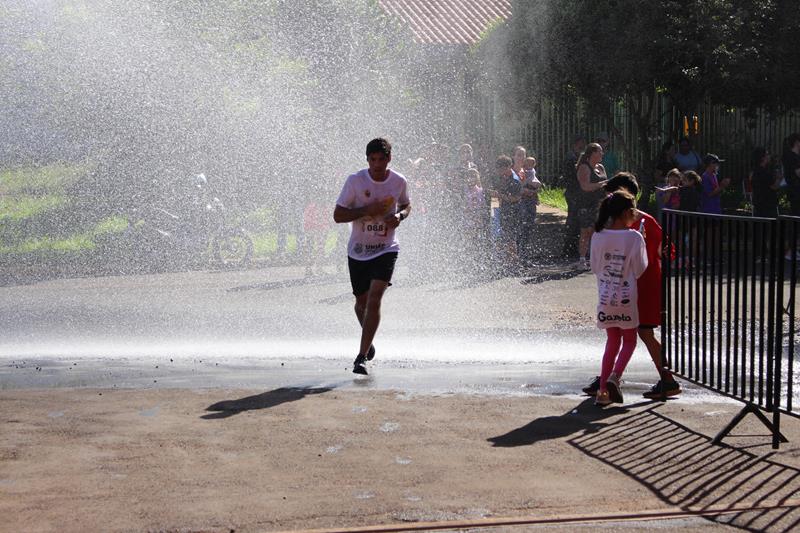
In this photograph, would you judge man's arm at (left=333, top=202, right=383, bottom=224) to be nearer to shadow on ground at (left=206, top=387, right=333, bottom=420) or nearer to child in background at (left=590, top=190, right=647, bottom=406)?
shadow on ground at (left=206, top=387, right=333, bottom=420)

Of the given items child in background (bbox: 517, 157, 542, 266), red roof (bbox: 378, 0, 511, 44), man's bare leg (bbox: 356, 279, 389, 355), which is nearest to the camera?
man's bare leg (bbox: 356, 279, 389, 355)

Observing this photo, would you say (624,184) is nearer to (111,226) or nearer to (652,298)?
(652,298)

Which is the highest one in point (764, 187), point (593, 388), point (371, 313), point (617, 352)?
point (764, 187)

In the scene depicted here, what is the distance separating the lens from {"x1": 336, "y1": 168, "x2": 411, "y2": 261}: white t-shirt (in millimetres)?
8711

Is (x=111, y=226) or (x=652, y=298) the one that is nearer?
(x=652, y=298)

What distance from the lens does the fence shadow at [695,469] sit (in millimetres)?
5230

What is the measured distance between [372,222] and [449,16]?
3467 cm

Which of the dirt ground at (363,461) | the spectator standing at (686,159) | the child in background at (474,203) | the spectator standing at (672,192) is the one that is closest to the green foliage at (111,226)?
the child in background at (474,203)

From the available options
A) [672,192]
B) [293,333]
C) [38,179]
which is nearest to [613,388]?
[293,333]

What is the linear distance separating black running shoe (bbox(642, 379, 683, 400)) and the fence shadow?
22.7 inches

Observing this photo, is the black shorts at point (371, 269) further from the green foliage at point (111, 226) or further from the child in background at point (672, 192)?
the green foliage at point (111, 226)

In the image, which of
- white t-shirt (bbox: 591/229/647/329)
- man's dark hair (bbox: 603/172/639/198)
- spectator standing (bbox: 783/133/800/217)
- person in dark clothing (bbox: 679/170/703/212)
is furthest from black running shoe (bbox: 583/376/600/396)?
spectator standing (bbox: 783/133/800/217)

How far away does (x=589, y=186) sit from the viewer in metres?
15.6

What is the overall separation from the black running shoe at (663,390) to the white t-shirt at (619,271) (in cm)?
43
